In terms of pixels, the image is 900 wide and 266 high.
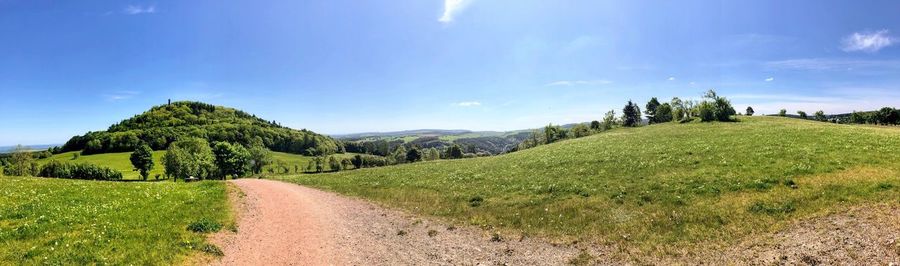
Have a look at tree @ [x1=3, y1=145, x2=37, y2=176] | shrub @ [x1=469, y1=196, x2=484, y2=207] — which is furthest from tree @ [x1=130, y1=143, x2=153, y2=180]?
shrub @ [x1=469, y1=196, x2=484, y2=207]

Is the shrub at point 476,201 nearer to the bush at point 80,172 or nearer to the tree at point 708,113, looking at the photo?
the tree at point 708,113

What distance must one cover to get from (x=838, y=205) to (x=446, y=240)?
631 inches

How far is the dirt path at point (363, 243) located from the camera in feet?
46.8

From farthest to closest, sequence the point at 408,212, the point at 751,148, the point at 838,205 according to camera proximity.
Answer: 1. the point at 751,148
2. the point at 408,212
3. the point at 838,205

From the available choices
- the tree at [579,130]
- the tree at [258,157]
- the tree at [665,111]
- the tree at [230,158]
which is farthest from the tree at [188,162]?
the tree at [665,111]

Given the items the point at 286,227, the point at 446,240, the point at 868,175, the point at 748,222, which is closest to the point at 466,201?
the point at 446,240

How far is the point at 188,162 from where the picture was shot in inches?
3696

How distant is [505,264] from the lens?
46.0 ft

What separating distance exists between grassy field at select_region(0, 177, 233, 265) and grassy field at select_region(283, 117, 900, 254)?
1186cm

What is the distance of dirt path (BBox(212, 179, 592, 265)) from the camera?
46.8ft

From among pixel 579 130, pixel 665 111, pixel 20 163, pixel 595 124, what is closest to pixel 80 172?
pixel 20 163

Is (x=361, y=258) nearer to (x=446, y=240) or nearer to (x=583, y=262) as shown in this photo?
(x=446, y=240)

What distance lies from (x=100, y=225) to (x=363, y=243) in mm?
9931

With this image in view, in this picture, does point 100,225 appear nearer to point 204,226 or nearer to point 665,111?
point 204,226
